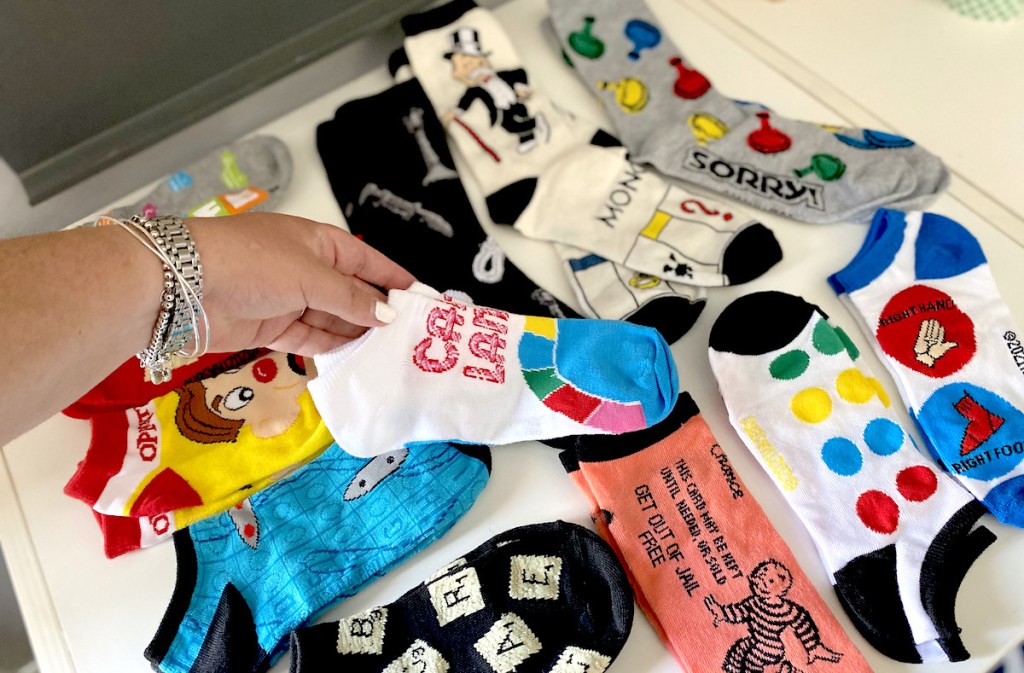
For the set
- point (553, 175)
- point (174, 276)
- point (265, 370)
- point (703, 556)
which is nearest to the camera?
point (174, 276)

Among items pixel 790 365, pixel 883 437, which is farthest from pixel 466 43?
pixel 883 437

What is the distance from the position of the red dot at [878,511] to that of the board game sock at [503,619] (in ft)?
0.77

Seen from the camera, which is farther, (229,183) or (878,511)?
(229,183)

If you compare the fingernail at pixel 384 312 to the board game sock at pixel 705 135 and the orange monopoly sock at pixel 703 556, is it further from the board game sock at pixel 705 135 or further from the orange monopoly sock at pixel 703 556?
the board game sock at pixel 705 135

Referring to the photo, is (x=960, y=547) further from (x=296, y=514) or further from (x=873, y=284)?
(x=296, y=514)

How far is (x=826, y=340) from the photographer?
2.62 feet

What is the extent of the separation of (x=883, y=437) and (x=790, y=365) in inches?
4.2

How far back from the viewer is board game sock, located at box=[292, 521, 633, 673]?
2.19ft

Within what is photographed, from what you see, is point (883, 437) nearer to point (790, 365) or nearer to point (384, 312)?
point (790, 365)

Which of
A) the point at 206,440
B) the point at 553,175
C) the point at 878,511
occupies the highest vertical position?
the point at 553,175

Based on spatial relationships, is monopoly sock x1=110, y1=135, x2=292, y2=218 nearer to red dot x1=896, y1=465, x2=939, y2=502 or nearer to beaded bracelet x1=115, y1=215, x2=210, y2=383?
beaded bracelet x1=115, y1=215, x2=210, y2=383

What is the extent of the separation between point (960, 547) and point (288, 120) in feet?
2.94

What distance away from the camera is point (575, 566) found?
2.33ft

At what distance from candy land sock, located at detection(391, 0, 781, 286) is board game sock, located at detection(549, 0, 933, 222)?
0.05 metres
